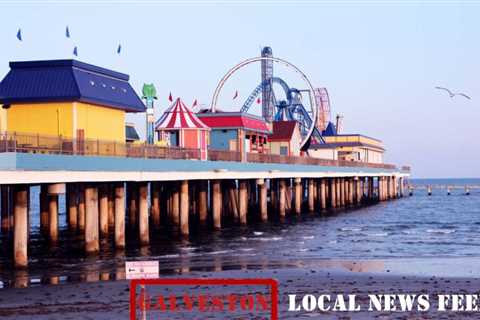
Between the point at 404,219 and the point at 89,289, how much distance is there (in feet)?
141

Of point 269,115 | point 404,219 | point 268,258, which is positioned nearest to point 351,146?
point 269,115

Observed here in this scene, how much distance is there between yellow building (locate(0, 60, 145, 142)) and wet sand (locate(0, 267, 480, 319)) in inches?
410

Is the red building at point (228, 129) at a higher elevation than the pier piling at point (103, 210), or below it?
higher

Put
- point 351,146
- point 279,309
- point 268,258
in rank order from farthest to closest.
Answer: point 351,146 → point 268,258 → point 279,309

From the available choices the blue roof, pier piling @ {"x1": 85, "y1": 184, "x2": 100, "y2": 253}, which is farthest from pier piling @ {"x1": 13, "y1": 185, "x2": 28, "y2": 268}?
the blue roof

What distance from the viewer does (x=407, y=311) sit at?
19703mm

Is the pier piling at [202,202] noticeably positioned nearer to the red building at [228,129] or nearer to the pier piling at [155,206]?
the pier piling at [155,206]

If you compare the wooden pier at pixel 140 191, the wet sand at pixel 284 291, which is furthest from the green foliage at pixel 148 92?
the wet sand at pixel 284 291

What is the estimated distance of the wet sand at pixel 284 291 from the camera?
1912 centimetres

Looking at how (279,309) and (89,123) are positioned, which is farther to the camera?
(89,123)

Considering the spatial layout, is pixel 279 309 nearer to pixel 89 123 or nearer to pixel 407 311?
pixel 407 311

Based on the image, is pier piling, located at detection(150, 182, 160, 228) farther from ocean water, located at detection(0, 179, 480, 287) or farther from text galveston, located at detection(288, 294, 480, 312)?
text galveston, located at detection(288, 294, 480, 312)

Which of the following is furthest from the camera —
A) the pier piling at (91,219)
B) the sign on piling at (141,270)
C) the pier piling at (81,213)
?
the pier piling at (81,213)

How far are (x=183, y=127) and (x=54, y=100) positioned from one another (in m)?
13.6
